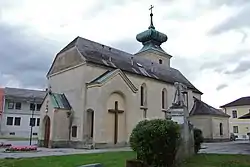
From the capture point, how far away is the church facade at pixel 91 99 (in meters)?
25.0

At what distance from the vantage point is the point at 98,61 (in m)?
27.5

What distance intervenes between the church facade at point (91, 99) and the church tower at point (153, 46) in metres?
13.0

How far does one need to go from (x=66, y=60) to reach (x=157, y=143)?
20572mm

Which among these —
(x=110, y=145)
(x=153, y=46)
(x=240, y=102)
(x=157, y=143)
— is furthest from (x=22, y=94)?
(x=157, y=143)

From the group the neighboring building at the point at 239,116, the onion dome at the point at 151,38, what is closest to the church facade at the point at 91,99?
the onion dome at the point at 151,38

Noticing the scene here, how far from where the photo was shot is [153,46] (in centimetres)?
4625

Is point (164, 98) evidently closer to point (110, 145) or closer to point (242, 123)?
point (110, 145)

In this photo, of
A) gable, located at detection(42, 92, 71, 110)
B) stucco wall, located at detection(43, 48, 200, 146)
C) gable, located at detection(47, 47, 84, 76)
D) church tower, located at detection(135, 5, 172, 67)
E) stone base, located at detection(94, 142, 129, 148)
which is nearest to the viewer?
stone base, located at detection(94, 142, 129, 148)

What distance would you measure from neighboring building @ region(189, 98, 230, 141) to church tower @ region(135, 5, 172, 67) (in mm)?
10211

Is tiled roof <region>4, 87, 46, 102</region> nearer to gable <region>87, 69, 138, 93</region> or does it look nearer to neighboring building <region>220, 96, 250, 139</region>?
gable <region>87, 69, 138, 93</region>

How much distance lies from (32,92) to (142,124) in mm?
52839

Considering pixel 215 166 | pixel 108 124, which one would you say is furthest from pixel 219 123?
pixel 215 166

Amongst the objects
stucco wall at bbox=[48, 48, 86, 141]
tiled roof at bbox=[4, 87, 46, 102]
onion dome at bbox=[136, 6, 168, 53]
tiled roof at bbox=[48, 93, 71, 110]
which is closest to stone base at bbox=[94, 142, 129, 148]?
stucco wall at bbox=[48, 48, 86, 141]

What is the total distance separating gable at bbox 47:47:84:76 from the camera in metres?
27.3
